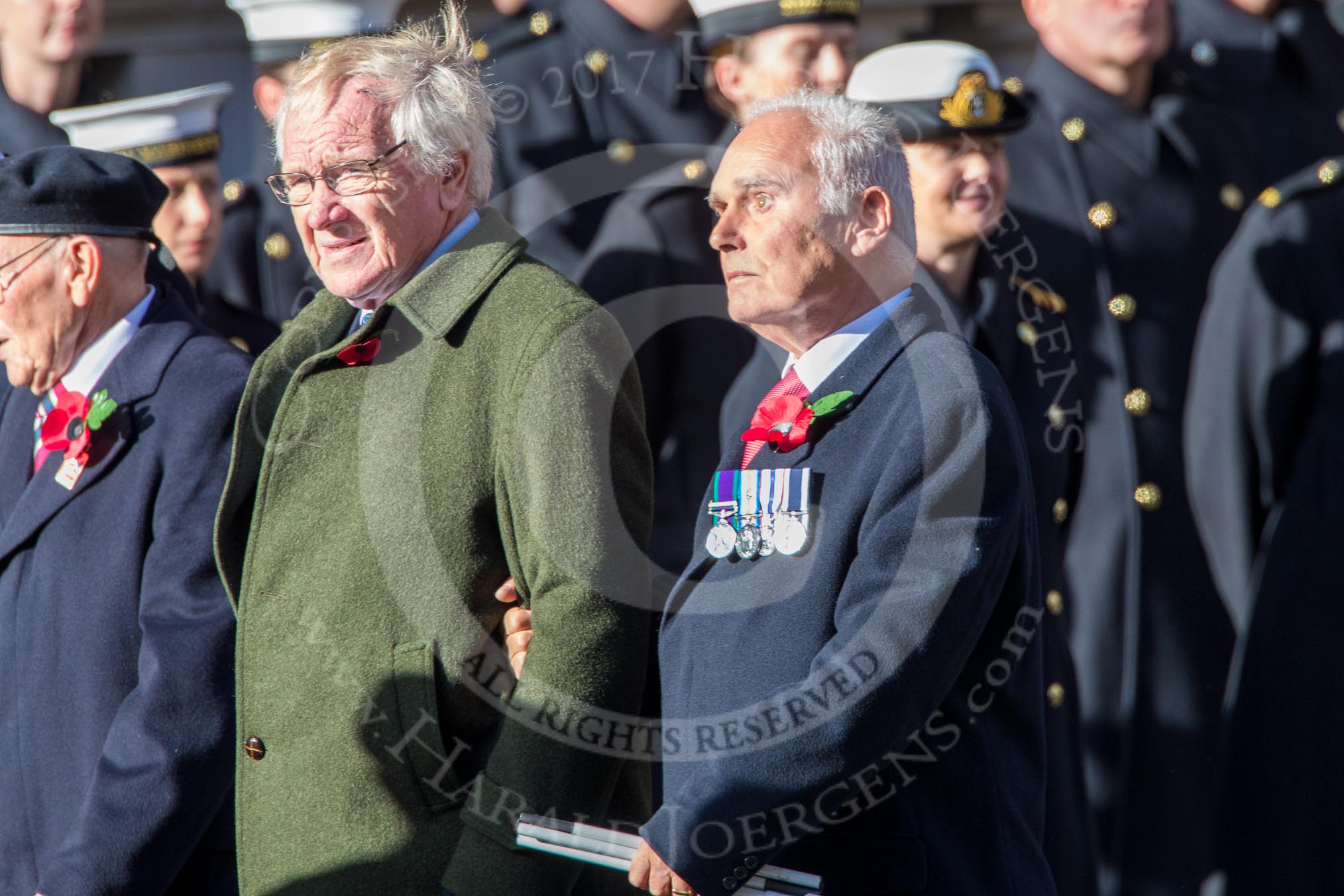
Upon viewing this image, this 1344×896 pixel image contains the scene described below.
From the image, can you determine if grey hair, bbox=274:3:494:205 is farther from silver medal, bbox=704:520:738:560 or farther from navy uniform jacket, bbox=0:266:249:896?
silver medal, bbox=704:520:738:560

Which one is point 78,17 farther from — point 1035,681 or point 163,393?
point 1035,681

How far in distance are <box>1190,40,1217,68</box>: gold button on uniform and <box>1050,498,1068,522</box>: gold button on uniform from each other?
A: 3.82ft

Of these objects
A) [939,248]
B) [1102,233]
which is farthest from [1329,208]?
[939,248]

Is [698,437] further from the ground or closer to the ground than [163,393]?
closer to the ground

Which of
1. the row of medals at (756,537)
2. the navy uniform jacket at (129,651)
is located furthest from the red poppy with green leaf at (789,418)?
the navy uniform jacket at (129,651)

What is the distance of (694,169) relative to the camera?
4098mm

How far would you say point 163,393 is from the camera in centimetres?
304

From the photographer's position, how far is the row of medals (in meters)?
2.38

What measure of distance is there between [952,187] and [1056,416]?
56cm

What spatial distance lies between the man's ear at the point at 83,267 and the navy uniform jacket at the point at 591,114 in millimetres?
1235

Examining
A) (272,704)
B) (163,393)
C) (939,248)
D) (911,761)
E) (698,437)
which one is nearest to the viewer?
(911,761)

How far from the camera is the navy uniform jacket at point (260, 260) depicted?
450 centimetres

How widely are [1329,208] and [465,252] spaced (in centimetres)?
208

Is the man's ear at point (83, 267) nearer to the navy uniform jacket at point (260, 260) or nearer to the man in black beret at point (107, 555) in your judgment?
the man in black beret at point (107, 555)
